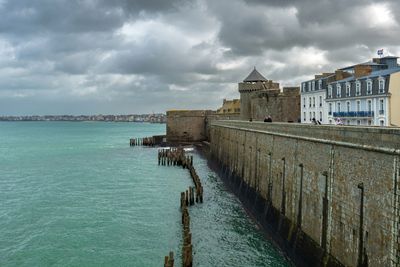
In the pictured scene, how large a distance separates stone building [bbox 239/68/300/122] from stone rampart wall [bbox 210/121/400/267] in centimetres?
2670

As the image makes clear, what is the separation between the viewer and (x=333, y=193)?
533 inches

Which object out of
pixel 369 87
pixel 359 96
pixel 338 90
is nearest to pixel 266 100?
pixel 338 90

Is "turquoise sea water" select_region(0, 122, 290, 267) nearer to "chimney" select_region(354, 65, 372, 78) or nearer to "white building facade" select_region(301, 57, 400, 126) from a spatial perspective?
"white building facade" select_region(301, 57, 400, 126)

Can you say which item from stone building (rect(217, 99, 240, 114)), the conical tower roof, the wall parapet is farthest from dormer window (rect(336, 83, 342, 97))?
stone building (rect(217, 99, 240, 114))

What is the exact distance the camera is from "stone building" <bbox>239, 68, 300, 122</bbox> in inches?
1932

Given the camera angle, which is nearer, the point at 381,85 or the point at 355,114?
the point at 381,85

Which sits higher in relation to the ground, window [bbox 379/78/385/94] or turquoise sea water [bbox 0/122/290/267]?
window [bbox 379/78/385/94]

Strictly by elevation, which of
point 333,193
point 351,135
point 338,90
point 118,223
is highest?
point 338,90

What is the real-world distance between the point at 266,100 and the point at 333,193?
3865 centimetres

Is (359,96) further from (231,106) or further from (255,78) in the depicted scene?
(231,106)

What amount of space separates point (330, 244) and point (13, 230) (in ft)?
53.5

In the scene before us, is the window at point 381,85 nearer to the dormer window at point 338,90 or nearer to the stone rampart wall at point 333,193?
the dormer window at point 338,90

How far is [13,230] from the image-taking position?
2205cm

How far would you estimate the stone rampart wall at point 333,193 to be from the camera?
10.5 metres
